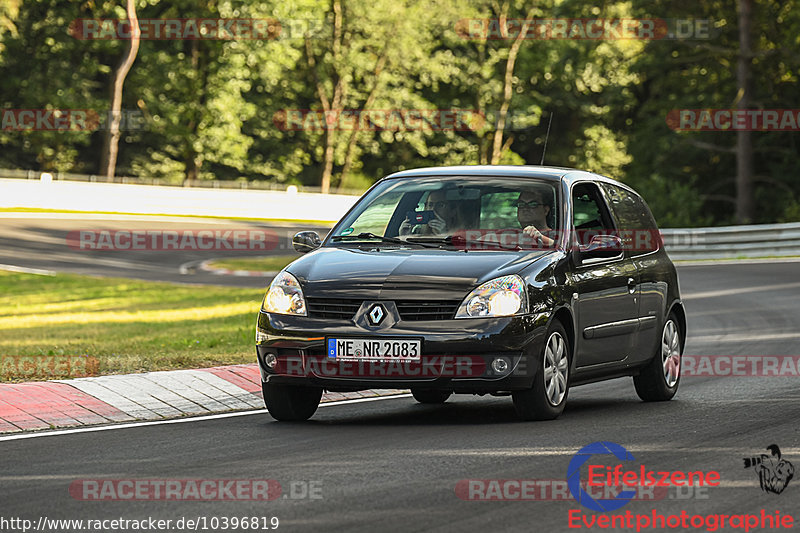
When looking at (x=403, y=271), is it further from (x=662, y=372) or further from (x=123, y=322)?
(x=123, y=322)

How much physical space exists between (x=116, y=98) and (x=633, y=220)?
51.2 meters

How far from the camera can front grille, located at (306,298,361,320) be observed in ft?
30.1

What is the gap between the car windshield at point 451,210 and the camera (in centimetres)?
1016

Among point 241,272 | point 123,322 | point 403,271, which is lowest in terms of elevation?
point 241,272

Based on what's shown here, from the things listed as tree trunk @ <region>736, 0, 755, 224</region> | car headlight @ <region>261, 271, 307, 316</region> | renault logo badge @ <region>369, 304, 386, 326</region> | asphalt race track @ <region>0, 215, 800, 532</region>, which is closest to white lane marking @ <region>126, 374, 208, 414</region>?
asphalt race track @ <region>0, 215, 800, 532</region>

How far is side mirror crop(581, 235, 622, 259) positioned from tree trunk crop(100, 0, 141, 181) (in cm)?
5019

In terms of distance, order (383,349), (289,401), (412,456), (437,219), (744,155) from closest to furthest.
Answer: (412,456) < (383,349) < (289,401) < (437,219) < (744,155)

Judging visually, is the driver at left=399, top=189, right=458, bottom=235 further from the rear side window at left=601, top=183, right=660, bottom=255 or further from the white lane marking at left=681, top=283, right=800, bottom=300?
the white lane marking at left=681, top=283, right=800, bottom=300

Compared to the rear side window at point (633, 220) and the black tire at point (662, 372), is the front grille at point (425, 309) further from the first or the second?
the black tire at point (662, 372)

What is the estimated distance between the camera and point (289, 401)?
9.80 meters

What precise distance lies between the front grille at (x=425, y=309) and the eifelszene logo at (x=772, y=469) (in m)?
2.12

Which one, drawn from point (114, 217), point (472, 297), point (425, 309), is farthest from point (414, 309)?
point (114, 217)

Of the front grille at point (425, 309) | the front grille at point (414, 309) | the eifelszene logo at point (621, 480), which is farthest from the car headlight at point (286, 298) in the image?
the eifelszene logo at point (621, 480)

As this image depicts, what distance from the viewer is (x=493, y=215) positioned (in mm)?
10180
